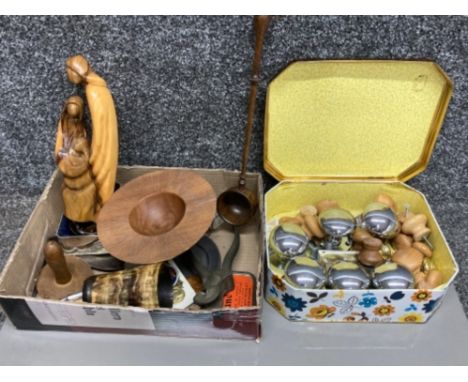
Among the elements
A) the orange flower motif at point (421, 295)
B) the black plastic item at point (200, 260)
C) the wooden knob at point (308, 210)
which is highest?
the wooden knob at point (308, 210)

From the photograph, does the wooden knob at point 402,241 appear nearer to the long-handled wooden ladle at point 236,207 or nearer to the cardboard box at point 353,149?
the cardboard box at point 353,149

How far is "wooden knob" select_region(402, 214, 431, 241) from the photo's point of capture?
1.85 feet

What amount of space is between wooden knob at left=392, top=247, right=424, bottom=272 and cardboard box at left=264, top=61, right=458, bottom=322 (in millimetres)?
30

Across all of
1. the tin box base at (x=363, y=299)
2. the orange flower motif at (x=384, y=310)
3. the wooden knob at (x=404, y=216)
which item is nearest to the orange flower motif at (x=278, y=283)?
the tin box base at (x=363, y=299)

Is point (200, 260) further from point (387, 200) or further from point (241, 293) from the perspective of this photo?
point (387, 200)

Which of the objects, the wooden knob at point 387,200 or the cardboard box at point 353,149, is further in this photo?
the wooden knob at point 387,200

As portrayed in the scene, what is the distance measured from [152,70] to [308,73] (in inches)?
7.8

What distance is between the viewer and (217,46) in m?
0.54

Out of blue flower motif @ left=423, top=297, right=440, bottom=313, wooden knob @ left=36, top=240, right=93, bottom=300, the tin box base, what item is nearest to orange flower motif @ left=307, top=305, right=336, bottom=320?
the tin box base

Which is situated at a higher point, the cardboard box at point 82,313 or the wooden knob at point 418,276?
the wooden knob at point 418,276

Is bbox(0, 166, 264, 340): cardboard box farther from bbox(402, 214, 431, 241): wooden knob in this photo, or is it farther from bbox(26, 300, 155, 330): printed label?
bbox(402, 214, 431, 241): wooden knob

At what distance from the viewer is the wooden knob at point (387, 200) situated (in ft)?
2.00

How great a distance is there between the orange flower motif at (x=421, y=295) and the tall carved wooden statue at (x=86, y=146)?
0.37 meters

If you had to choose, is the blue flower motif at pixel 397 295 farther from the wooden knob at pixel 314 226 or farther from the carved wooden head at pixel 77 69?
the carved wooden head at pixel 77 69
